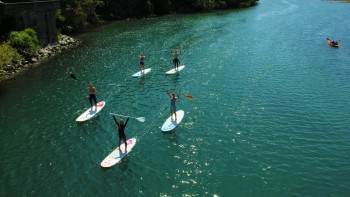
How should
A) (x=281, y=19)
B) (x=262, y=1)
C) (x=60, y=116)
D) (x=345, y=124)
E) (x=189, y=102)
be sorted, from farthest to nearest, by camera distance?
(x=262, y=1) → (x=281, y=19) → (x=189, y=102) → (x=60, y=116) → (x=345, y=124)

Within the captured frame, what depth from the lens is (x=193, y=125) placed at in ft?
98.5

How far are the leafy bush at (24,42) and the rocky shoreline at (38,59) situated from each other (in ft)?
3.72

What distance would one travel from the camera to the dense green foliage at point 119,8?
75.2 metres

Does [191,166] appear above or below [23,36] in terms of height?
below

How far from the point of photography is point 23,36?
52.0 meters

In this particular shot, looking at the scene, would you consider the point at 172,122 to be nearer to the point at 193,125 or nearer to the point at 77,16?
the point at 193,125

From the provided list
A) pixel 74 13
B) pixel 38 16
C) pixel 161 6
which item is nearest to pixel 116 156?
pixel 38 16

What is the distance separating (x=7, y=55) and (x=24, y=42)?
499 centimetres

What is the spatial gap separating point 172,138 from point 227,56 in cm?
2971

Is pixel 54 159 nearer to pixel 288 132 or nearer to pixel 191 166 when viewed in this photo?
pixel 191 166

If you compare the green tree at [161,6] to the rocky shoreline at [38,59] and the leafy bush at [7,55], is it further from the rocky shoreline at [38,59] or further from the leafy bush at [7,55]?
the leafy bush at [7,55]

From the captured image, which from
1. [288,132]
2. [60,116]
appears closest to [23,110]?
[60,116]

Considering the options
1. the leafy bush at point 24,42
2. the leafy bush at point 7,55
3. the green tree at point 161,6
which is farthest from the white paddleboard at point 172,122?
the green tree at point 161,6

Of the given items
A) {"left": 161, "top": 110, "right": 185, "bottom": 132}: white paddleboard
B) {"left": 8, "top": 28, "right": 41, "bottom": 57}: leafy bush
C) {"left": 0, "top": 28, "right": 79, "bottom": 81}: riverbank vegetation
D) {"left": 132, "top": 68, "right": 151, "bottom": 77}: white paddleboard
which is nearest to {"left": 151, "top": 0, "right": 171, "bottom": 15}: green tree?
{"left": 0, "top": 28, "right": 79, "bottom": 81}: riverbank vegetation
